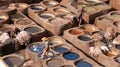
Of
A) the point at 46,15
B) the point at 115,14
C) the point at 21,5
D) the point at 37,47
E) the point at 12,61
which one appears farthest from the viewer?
the point at 21,5

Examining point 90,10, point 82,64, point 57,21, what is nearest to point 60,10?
point 57,21

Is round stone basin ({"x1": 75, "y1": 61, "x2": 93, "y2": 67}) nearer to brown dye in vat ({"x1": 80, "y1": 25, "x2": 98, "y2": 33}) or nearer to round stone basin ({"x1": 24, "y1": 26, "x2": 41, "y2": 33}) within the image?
brown dye in vat ({"x1": 80, "y1": 25, "x2": 98, "y2": 33})

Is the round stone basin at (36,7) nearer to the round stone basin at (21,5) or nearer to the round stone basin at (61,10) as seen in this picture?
the round stone basin at (21,5)

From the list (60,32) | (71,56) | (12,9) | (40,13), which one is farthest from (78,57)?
(12,9)

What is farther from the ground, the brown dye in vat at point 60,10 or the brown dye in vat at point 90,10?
the brown dye in vat at point 90,10

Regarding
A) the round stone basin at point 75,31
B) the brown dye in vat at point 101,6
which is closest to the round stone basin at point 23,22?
the round stone basin at point 75,31

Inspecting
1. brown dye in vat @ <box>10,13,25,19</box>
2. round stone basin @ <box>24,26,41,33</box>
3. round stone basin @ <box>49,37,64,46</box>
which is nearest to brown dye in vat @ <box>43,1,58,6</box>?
brown dye in vat @ <box>10,13,25,19</box>

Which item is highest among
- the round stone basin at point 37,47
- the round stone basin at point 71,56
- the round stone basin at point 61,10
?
the round stone basin at point 61,10

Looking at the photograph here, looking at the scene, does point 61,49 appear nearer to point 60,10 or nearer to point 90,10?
point 60,10

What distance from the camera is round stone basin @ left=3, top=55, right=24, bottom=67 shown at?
12656 mm

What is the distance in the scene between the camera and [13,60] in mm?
12953

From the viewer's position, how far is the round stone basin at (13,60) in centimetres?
1266

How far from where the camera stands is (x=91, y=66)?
12445 mm

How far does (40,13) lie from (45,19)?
1.13 m
